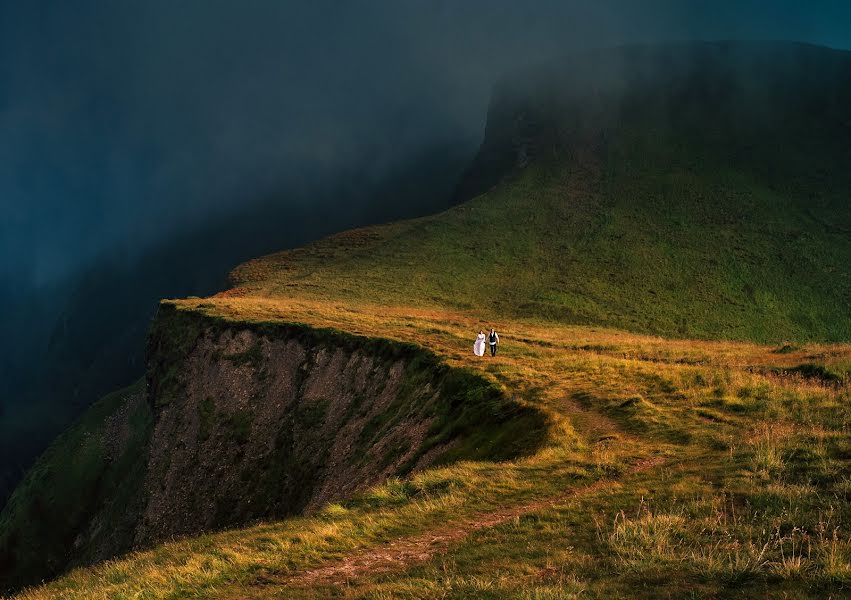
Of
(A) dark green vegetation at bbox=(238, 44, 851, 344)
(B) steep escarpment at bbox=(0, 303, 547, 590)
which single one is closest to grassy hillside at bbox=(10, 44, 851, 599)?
(A) dark green vegetation at bbox=(238, 44, 851, 344)

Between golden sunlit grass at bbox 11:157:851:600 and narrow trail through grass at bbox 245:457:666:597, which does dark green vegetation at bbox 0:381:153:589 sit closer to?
golden sunlit grass at bbox 11:157:851:600

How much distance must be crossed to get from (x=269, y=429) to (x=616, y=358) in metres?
26.6

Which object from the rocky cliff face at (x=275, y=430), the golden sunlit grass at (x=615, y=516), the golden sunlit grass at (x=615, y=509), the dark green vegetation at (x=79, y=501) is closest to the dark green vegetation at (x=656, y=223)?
the rocky cliff face at (x=275, y=430)

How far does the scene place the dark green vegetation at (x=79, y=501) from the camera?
58906 millimetres

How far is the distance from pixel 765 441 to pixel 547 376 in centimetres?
1338

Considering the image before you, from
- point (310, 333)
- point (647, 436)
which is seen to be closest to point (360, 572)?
point (647, 436)

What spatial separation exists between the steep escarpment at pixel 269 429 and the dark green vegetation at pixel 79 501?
1.15 ft

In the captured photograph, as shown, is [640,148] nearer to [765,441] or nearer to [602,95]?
[602,95]

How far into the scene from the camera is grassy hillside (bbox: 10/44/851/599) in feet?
30.5

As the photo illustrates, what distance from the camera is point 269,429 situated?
4081 cm

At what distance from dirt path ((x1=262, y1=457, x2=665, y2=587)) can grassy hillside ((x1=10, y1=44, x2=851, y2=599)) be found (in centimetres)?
7

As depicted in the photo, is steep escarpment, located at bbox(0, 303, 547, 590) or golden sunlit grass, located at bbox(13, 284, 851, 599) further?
steep escarpment, located at bbox(0, 303, 547, 590)

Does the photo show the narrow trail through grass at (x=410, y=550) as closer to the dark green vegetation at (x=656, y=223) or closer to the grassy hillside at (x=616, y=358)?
the grassy hillside at (x=616, y=358)

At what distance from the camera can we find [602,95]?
536ft
